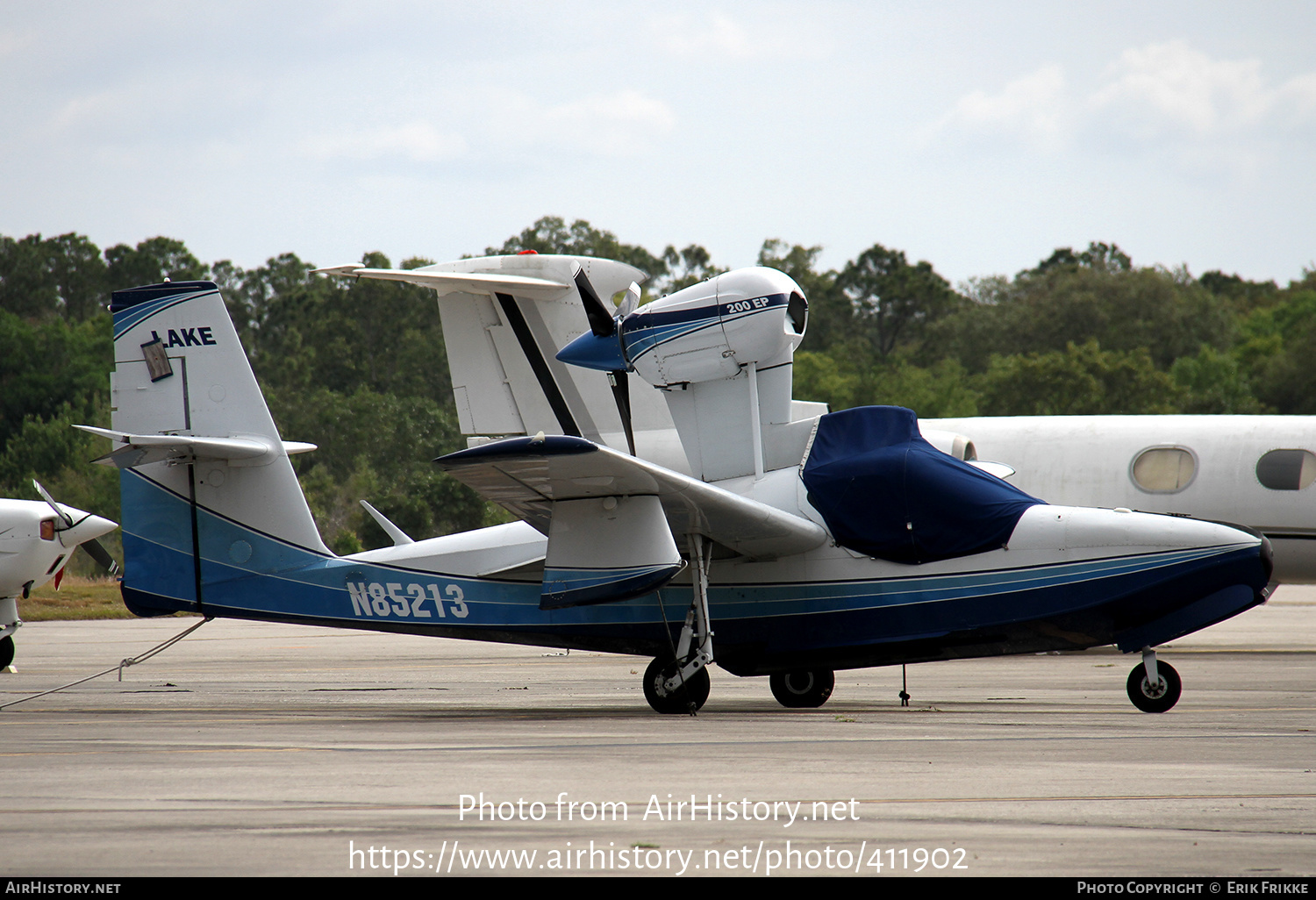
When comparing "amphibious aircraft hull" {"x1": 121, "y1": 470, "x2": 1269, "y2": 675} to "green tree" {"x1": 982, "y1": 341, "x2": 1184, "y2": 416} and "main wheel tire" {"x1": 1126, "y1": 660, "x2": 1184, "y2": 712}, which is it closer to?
"main wheel tire" {"x1": 1126, "y1": 660, "x2": 1184, "y2": 712}

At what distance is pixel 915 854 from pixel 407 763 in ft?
12.4

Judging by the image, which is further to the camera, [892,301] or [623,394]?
[892,301]

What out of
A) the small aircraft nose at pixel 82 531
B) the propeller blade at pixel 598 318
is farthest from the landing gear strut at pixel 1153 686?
the small aircraft nose at pixel 82 531

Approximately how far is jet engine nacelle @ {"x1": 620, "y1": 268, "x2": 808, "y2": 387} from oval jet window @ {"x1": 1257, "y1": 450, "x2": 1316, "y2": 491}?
9115 mm

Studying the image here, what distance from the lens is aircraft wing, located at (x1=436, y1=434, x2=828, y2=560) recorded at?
9.80 meters

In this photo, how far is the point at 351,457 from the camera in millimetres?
58812

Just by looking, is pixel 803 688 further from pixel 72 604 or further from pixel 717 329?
pixel 72 604

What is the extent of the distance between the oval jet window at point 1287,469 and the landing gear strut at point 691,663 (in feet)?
34.0

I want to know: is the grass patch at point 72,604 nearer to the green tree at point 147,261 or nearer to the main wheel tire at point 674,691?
the main wheel tire at point 674,691

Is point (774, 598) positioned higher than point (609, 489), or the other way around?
point (609, 489)

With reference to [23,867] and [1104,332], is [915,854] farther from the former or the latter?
[1104,332]

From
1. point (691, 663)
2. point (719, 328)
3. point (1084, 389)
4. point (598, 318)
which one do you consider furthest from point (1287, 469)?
point (1084, 389)

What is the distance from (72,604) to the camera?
117ft

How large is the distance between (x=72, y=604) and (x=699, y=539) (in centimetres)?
2895
